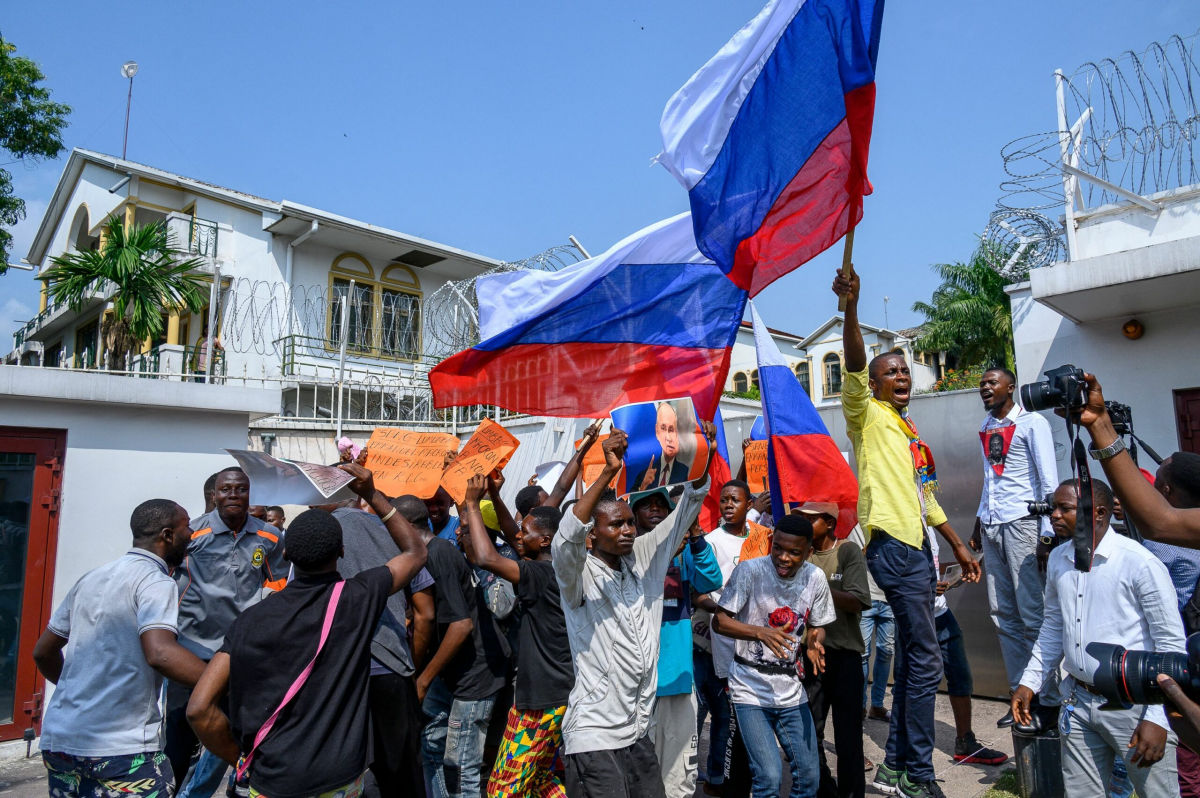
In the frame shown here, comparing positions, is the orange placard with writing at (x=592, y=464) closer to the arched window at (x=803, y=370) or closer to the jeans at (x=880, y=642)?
the jeans at (x=880, y=642)

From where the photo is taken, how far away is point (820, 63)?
431 cm

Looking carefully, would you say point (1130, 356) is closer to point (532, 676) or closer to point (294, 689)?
point (532, 676)

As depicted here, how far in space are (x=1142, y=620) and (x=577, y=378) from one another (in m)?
3.60

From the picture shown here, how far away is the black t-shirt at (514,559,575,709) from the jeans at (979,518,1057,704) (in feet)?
10.9

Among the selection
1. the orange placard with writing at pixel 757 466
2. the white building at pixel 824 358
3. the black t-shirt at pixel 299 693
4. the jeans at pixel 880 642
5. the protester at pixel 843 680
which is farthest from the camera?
the white building at pixel 824 358

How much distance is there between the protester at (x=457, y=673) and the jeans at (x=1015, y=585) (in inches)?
139

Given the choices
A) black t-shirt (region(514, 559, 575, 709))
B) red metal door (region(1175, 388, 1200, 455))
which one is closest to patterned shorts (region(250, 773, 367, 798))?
black t-shirt (region(514, 559, 575, 709))

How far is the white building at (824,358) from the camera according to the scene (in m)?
33.1

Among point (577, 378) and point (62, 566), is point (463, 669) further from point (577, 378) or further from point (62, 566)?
point (62, 566)

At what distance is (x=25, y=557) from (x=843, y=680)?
7.40m

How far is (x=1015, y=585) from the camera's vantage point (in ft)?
19.1

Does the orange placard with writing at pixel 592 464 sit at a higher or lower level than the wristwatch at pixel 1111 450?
higher

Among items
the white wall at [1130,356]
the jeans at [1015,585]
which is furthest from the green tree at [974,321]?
the jeans at [1015,585]

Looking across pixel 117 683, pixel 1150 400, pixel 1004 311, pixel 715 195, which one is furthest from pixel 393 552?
pixel 1004 311
